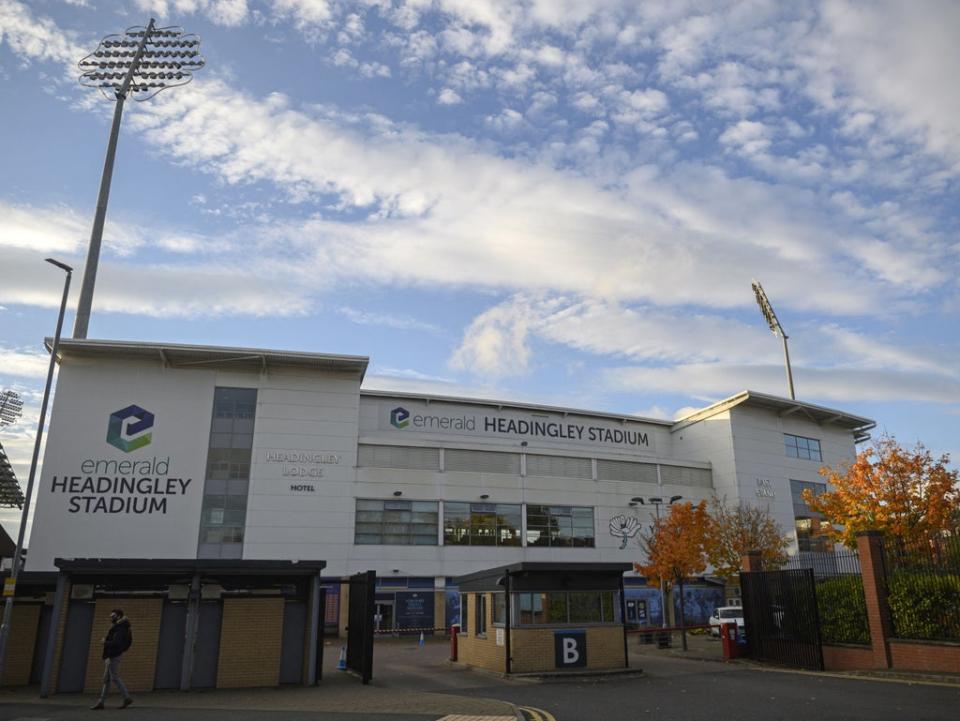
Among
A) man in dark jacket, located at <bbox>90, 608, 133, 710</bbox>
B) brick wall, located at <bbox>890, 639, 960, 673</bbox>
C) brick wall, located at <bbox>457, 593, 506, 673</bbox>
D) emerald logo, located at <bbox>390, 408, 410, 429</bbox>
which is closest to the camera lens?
→ man in dark jacket, located at <bbox>90, 608, 133, 710</bbox>

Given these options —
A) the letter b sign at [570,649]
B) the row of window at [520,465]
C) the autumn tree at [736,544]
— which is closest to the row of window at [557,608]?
the letter b sign at [570,649]

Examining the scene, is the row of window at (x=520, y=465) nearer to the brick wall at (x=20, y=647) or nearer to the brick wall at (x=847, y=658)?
the brick wall at (x=20, y=647)

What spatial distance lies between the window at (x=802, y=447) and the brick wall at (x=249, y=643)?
152 ft

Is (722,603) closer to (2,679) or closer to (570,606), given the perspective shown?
(570,606)

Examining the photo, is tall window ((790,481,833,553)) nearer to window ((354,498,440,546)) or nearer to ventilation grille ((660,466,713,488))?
ventilation grille ((660,466,713,488))

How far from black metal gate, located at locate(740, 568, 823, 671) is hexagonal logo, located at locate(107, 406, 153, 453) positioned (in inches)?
1291

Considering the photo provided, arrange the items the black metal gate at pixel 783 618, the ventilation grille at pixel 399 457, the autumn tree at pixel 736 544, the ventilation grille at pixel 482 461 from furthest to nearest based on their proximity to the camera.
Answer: the ventilation grille at pixel 482 461
the ventilation grille at pixel 399 457
the autumn tree at pixel 736 544
the black metal gate at pixel 783 618

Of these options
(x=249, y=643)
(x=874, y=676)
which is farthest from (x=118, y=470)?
(x=874, y=676)

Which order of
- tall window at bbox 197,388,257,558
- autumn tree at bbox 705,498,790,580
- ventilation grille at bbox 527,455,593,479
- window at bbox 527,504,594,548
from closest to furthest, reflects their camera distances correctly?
autumn tree at bbox 705,498,790,580 < tall window at bbox 197,388,257,558 < window at bbox 527,504,594,548 < ventilation grille at bbox 527,455,593,479

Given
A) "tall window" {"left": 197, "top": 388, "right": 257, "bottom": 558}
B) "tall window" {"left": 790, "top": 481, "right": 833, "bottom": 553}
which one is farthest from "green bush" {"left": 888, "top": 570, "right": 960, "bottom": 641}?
"tall window" {"left": 790, "top": 481, "right": 833, "bottom": 553}

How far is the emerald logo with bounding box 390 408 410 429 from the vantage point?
50469 millimetres

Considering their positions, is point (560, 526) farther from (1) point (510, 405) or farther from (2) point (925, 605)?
(2) point (925, 605)

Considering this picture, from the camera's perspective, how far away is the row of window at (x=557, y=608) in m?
21.2

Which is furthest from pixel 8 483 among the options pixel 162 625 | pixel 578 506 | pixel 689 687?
pixel 689 687
